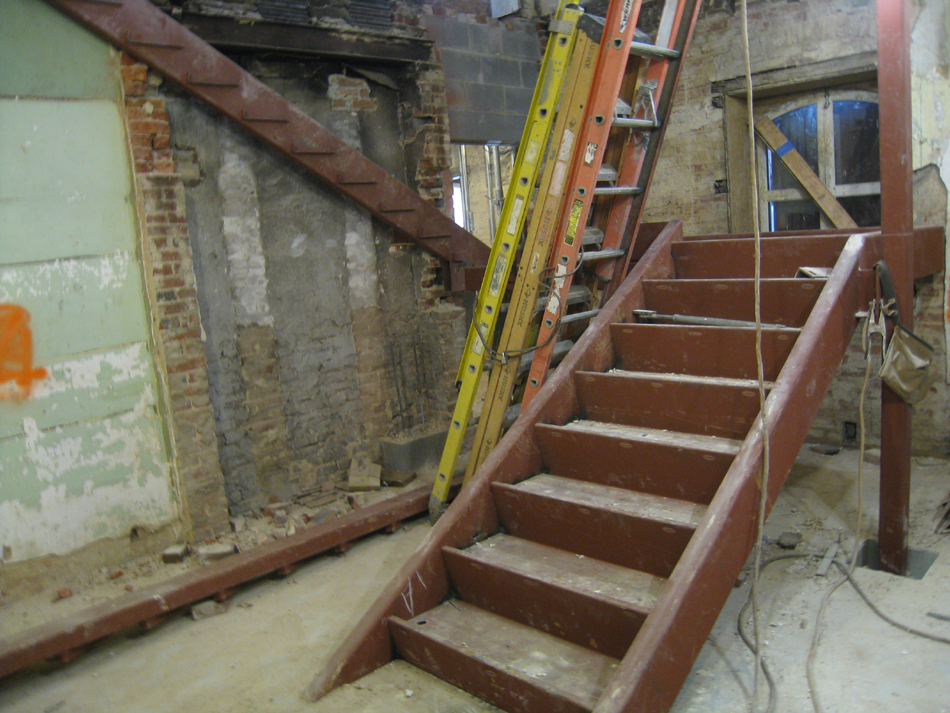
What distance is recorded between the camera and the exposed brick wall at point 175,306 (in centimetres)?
407

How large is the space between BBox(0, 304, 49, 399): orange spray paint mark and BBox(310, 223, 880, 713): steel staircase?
236 cm

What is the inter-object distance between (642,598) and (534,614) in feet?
1.43

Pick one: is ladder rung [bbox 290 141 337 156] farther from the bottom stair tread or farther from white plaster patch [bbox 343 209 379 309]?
the bottom stair tread

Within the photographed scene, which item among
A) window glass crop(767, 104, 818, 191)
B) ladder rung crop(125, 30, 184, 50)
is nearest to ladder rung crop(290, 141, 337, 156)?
ladder rung crop(125, 30, 184, 50)

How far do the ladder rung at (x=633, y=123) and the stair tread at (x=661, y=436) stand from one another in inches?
63.7

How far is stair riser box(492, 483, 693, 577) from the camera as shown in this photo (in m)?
2.69

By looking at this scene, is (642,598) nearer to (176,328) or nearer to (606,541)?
(606,541)

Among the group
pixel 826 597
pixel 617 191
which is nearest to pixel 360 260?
pixel 617 191

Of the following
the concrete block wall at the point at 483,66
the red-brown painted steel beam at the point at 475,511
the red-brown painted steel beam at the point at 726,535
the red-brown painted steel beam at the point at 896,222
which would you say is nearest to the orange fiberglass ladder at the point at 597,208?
the red-brown painted steel beam at the point at 475,511

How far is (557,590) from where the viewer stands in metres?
2.64

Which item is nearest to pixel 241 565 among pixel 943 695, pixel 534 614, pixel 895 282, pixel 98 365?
pixel 98 365

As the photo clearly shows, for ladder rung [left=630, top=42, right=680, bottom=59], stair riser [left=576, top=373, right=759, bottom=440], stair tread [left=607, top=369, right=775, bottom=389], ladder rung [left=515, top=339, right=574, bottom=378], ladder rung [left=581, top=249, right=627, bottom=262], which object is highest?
ladder rung [left=630, top=42, right=680, bottom=59]

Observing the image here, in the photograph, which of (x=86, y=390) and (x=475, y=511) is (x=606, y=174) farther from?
(x=86, y=390)

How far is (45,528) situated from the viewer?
390 centimetres
